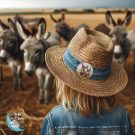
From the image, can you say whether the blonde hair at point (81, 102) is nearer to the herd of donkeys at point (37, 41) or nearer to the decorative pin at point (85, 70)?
the decorative pin at point (85, 70)

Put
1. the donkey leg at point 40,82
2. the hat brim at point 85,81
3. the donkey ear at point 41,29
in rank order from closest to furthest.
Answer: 1. the hat brim at point 85,81
2. the donkey ear at point 41,29
3. the donkey leg at point 40,82

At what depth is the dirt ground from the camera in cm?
214

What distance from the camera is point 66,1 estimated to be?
2.08 m

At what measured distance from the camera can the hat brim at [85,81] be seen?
3.52 ft

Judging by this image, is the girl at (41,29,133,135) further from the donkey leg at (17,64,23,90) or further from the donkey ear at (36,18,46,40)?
the donkey leg at (17,64,23,90)

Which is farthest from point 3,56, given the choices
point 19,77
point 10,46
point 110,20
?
point 110,20

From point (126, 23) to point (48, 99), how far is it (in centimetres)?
64

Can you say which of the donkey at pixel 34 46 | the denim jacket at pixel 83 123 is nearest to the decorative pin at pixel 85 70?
the denim jacket at pixel 83 123

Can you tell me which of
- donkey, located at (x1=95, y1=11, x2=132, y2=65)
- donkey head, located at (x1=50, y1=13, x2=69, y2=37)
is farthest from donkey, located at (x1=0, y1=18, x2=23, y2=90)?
donkey, located at (x1=95, y1=11, x2=132, y2=65)

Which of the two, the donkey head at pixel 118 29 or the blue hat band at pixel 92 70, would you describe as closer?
the blue hat band at pixel 92 70

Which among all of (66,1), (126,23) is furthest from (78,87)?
(126,23)

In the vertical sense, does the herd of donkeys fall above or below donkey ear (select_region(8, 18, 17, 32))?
below

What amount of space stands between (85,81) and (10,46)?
1135 mm

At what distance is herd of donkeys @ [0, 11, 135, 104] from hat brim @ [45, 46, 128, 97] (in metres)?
0.96
